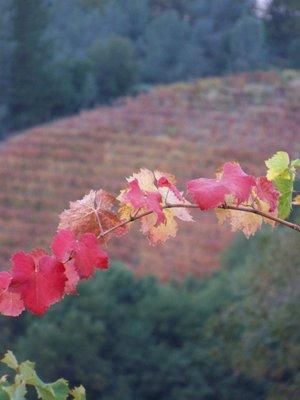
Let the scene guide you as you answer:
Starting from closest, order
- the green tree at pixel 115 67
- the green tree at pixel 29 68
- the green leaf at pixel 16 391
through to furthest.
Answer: the green leaf at pixel 16 391
the green tree at pixel 29 68
the green tree at pixel 115 67

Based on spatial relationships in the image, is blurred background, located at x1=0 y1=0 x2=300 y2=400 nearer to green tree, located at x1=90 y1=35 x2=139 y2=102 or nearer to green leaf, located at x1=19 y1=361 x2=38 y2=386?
green tree, located at x1=90 y1=35 x2=139 y2=102

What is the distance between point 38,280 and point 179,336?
7.38 metres

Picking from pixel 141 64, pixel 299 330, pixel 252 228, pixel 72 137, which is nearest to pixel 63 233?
pixel 252 228

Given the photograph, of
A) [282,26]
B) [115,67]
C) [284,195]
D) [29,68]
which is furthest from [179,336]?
[284,195]

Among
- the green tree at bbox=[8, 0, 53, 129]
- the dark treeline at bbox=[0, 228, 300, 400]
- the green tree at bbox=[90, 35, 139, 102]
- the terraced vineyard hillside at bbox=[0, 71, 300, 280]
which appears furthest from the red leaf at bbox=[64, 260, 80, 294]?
the green tree at bbox=[90, 35, 139, 102]

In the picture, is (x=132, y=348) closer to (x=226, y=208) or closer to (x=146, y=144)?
(x=146, y=144)

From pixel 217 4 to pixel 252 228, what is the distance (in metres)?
14.0

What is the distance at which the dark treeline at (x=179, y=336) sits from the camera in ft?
22.2

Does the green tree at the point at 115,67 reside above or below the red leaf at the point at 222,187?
below

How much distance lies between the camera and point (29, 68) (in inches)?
529

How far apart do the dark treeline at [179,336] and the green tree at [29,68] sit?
524 cm

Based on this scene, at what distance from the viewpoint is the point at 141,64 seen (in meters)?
14.4

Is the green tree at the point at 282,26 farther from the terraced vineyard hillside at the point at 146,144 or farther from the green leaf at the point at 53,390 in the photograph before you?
the green leaf at the point at 53,390

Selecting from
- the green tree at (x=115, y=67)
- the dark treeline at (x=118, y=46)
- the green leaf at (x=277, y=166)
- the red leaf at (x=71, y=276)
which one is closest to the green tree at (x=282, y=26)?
the dark treeline at (x=118, y=46)
